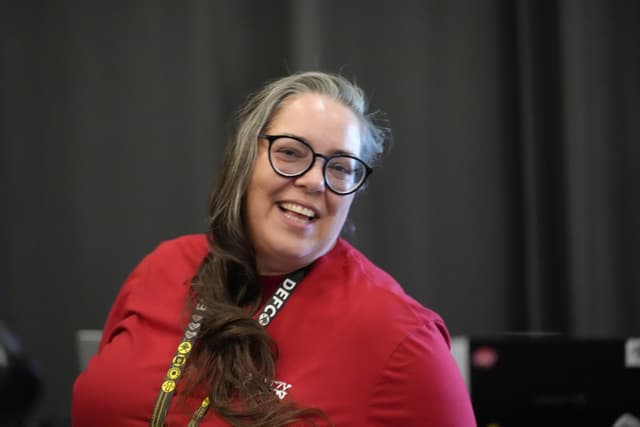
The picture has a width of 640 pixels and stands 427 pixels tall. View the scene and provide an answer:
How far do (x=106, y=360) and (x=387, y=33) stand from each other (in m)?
1.63

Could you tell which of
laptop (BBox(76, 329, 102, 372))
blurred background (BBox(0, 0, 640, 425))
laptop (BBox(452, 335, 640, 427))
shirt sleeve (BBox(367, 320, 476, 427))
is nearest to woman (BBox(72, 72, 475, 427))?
shirt sleeve (BBox(367, 320, 476, 427))

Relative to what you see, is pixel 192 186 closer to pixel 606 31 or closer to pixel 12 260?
pixel 12 260

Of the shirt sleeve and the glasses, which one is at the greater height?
the glasses

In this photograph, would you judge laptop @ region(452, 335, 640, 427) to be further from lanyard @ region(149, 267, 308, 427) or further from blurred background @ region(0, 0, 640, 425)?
blurred background @ region(0, 0, 640, 425)

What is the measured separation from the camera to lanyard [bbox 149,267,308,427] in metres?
1.12

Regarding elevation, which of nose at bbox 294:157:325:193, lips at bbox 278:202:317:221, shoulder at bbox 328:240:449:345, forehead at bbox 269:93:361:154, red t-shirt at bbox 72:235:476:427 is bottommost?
red t-shirt at bbox 72:235:476:427

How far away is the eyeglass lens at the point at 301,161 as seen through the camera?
120 cm

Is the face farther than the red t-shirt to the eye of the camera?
Yes

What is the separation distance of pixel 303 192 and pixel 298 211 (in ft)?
0.13

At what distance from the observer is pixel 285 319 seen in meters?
1.20

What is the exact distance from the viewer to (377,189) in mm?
2340

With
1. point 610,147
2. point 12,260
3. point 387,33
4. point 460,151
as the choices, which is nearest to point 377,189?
point 460,151

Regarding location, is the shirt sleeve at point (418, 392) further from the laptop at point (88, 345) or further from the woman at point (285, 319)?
the laptop at point (88, 345)

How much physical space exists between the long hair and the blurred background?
3.21 ft
